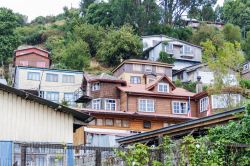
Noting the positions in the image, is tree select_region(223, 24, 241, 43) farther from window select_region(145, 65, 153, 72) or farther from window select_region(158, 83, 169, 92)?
window select_region(158, 83, 169, 92)

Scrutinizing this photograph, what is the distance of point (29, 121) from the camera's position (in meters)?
18.0

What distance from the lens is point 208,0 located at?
309ft

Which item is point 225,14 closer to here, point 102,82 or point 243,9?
point 243,9

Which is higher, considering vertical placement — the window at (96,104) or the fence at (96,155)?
the window at (96,104)

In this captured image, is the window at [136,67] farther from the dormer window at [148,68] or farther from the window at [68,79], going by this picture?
the window at [68,79]

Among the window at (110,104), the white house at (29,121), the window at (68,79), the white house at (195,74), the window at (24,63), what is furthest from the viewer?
the window at (24,63)

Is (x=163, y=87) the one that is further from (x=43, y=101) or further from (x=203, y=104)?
(x=43, y=101)

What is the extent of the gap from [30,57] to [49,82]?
37.8ft

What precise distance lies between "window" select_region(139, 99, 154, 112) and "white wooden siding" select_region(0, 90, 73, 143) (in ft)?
98.9

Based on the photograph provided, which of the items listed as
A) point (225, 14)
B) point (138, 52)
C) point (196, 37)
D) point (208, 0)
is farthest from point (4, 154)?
point (225, 14)

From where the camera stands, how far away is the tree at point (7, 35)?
7538cm

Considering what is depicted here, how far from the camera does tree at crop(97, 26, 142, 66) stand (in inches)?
2808

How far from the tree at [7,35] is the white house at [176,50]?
19511 millimetres

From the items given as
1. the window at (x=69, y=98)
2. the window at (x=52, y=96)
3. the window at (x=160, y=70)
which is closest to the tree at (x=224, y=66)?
the window at (x=69, y=98)
